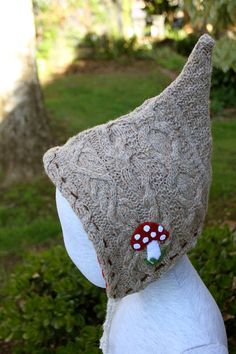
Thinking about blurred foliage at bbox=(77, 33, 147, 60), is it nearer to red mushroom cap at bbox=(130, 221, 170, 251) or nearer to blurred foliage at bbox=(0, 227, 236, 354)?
blurred foliage at bbox=(0, 227, 236, 354)

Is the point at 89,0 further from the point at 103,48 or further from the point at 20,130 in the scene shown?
the point at 20,130

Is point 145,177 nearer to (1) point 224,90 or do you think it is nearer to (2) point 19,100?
(2) point 19,100

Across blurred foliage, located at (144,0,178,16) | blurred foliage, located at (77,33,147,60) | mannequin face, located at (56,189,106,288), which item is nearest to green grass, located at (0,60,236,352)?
mannequin face, located at (56,189,106,288)

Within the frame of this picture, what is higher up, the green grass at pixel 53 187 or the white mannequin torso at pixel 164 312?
the white mannequin torso at pixel 164 312

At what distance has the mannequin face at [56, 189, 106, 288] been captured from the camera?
1888 mm

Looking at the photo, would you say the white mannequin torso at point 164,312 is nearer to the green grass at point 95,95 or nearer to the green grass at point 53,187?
the green grass at point 53,187

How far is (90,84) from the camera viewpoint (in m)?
11.5

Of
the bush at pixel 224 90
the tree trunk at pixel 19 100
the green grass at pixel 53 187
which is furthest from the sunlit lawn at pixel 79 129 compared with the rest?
the bush at pixel 224 90

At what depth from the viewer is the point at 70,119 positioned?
8.97 m

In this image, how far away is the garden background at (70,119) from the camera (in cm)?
327

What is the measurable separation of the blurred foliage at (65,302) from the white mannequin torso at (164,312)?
1.05 metres

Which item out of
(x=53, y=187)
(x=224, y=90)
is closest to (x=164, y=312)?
(x=53, y=187)

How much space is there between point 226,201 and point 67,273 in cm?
256

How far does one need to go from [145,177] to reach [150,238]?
186 millimetres
